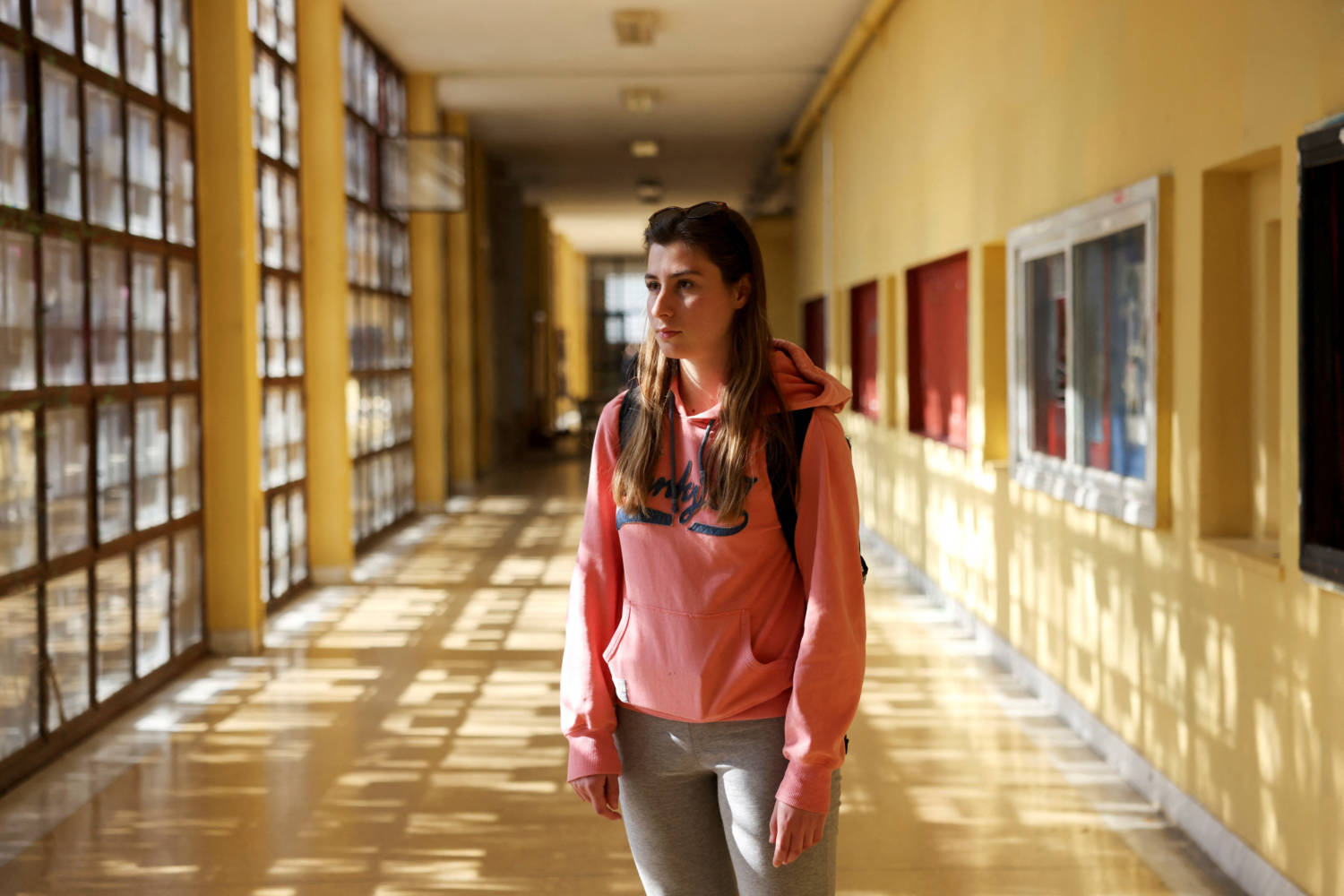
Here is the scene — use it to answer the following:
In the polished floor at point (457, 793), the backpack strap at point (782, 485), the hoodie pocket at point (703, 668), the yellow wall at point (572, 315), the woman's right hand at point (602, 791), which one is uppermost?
the yellow wall at point (572, 315)

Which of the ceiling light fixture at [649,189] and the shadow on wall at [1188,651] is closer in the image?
the shadow on wall at [1188,651]

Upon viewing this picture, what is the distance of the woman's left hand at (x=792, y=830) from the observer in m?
1.73

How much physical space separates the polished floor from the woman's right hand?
5.95 ft

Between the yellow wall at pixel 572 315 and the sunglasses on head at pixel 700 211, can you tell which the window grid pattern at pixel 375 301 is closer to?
the sunglasses on head at pixel 700 211

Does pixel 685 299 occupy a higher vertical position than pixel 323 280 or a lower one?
lower

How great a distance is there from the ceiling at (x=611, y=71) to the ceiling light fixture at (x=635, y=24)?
0.25 feet

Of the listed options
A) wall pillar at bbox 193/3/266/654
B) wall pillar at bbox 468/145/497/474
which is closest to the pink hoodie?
wall pillar at bbox 193/3/266/654

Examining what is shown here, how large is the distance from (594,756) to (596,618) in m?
0.20

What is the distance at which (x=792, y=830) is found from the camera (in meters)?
1.74

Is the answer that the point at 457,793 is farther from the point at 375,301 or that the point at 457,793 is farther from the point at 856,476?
the point at 375,301

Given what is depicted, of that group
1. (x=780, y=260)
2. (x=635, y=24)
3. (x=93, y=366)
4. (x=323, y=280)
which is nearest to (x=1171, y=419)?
(x=93, y=366)

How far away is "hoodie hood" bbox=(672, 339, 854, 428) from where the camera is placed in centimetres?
184

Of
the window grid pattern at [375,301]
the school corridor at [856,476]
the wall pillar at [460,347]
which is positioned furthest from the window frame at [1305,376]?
the wall pillar at [460,347]

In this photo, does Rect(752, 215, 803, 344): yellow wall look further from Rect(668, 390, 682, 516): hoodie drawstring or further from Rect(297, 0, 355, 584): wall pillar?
Rect(668, 390, 682, 516): hoodie drawstring
